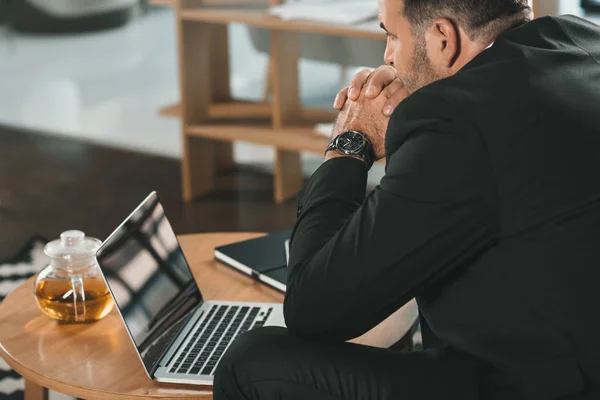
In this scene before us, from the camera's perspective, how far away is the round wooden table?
1.44 meters

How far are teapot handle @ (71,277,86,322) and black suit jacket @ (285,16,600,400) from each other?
22.0 inches

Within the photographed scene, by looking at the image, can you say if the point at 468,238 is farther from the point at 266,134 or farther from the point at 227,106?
the point at 227,106

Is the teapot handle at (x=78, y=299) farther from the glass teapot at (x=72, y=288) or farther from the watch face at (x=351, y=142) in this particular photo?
the watch face at (x=351, y=142)

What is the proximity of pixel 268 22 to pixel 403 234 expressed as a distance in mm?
2147

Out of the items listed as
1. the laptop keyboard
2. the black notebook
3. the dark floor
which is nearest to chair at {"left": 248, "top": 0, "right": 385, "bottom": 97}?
the dark floor

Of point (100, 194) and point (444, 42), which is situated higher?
point (444, 42)

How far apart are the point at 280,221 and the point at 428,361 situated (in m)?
2.09

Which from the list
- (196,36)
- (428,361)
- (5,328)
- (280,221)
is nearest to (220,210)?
(280,221)

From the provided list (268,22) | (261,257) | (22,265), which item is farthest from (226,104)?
(261,257)

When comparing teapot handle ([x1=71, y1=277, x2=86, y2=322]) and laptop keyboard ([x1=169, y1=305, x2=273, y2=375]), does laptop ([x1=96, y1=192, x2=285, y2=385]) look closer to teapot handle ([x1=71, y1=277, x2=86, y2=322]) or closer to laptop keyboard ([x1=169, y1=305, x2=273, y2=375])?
laptop keyboard ([x1=169, y1=305, x2=273, y2=375])

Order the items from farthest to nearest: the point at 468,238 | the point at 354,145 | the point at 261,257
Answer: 1. the point at 261,257
2. the point at 354,145
3. the point at 468,238

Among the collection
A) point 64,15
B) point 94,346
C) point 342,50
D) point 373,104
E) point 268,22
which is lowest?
point 64,15

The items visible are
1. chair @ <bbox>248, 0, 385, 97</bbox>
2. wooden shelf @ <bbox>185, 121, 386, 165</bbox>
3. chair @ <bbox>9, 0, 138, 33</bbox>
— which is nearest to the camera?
wooden shelf @ <bbox>185, 121, 386, 165</bbox>

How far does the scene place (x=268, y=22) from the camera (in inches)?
126
